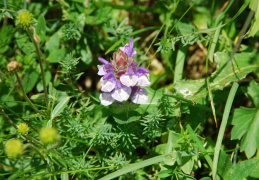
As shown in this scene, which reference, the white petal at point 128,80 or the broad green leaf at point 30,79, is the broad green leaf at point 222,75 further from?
the broad green leaf at point 30,79

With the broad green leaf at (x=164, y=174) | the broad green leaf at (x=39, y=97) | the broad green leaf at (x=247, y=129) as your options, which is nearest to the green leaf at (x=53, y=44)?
the broad green leaf at (x=39, y=97)

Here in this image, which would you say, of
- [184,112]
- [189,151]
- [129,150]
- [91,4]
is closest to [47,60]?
[91,4]

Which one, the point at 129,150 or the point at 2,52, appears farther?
the point at 2,52

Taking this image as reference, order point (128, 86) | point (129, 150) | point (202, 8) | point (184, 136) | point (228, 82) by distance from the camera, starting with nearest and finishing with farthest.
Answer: point (128, 86)
point (184, 136)
point (129, 150)
point (228, 82)
point (202, 8)

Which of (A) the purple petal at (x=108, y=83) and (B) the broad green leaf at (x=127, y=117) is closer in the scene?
(A) the purple petal at (x=108, y=83)

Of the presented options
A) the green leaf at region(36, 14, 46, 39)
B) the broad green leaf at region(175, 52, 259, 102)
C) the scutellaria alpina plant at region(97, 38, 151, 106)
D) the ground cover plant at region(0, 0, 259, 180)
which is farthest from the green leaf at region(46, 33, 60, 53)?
the broad green leaf at region(175, 52, 259, 102)

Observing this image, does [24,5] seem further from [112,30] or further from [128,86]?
[128,86]

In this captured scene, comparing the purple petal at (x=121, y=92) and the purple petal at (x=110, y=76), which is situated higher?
the purple petal at (x=110, y=76)

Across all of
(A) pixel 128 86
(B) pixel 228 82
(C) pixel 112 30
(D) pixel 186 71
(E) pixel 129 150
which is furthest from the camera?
(D) pixel 186 71
